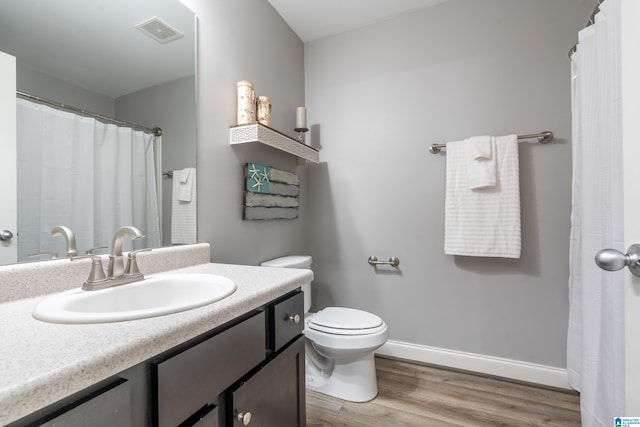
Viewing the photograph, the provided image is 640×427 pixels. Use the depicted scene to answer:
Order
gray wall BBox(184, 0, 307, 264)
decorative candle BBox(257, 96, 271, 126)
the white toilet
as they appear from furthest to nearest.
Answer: decorative candle BBox(257, 96, 271, 126), the white toilet, gray wall BBox(184, 0, 307, 264)

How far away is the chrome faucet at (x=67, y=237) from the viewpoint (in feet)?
2.81

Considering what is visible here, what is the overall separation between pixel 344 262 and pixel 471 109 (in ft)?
4.39

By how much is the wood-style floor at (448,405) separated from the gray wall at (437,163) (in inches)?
8.1

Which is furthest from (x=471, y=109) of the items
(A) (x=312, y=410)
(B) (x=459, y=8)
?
(A) (x=312, y=410)

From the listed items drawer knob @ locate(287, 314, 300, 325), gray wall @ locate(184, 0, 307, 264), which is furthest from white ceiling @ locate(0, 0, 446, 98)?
drawer knob @ locate(287, 314, 300, 325)

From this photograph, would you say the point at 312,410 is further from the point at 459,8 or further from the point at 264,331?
the point at 459,8

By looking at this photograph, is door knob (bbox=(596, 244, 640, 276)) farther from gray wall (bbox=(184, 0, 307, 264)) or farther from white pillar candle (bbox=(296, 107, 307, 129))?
white pillar candle (bbox=(296, 107, 307, 129))

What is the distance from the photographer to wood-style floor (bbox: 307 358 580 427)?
4.70 feet

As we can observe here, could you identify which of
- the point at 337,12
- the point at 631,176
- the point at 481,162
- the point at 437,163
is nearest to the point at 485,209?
the point at 481,162

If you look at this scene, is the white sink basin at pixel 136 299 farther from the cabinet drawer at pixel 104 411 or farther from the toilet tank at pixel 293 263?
the toilet tank at pixel 293 263

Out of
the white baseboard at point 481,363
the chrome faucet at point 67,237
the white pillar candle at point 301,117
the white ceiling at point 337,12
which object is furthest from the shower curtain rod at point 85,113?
the white baseboard at point 481,363

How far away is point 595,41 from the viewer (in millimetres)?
1114

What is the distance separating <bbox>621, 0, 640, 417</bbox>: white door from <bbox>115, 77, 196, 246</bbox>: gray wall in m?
1.38

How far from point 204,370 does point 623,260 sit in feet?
2.79
